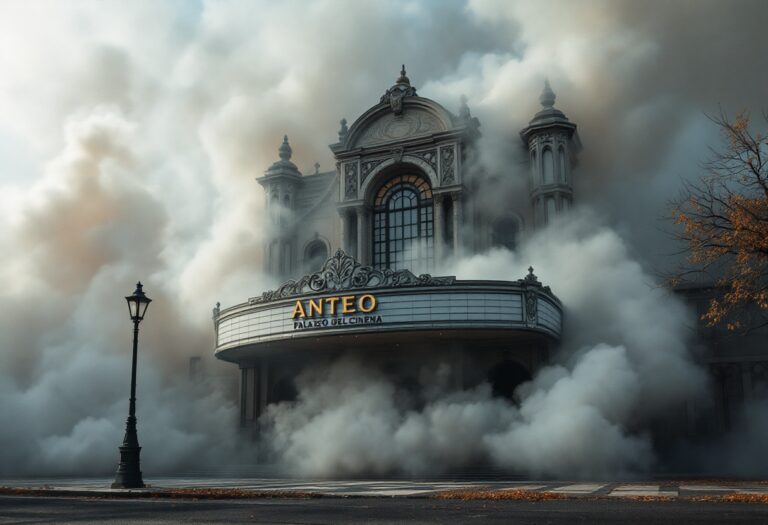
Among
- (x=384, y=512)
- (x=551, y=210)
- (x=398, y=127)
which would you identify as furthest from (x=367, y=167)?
(x=384, y=512)

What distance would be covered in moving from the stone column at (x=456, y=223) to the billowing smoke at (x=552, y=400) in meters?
0.71

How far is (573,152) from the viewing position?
39969 mm

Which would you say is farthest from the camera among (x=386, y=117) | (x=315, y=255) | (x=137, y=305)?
(x=315, y=255)

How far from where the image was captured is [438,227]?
3888 cm

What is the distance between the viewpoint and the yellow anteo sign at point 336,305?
33.2 meters

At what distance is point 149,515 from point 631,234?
3036cm

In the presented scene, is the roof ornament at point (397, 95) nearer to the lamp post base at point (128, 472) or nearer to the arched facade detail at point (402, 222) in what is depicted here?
the arched facade detail at point (402, 222)

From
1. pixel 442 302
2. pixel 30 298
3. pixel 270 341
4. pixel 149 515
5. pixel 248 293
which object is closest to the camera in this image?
pixel 149 515

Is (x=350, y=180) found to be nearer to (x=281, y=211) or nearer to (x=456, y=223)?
(x=281, y=211)

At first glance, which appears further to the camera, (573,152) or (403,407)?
(573,152)

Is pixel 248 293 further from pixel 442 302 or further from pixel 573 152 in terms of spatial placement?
pixel 573 152

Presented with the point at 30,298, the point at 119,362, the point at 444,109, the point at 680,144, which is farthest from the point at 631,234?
the point at 30,298

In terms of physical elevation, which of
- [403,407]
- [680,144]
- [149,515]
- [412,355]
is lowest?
[149,515]

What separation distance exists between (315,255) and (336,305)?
10414mm
